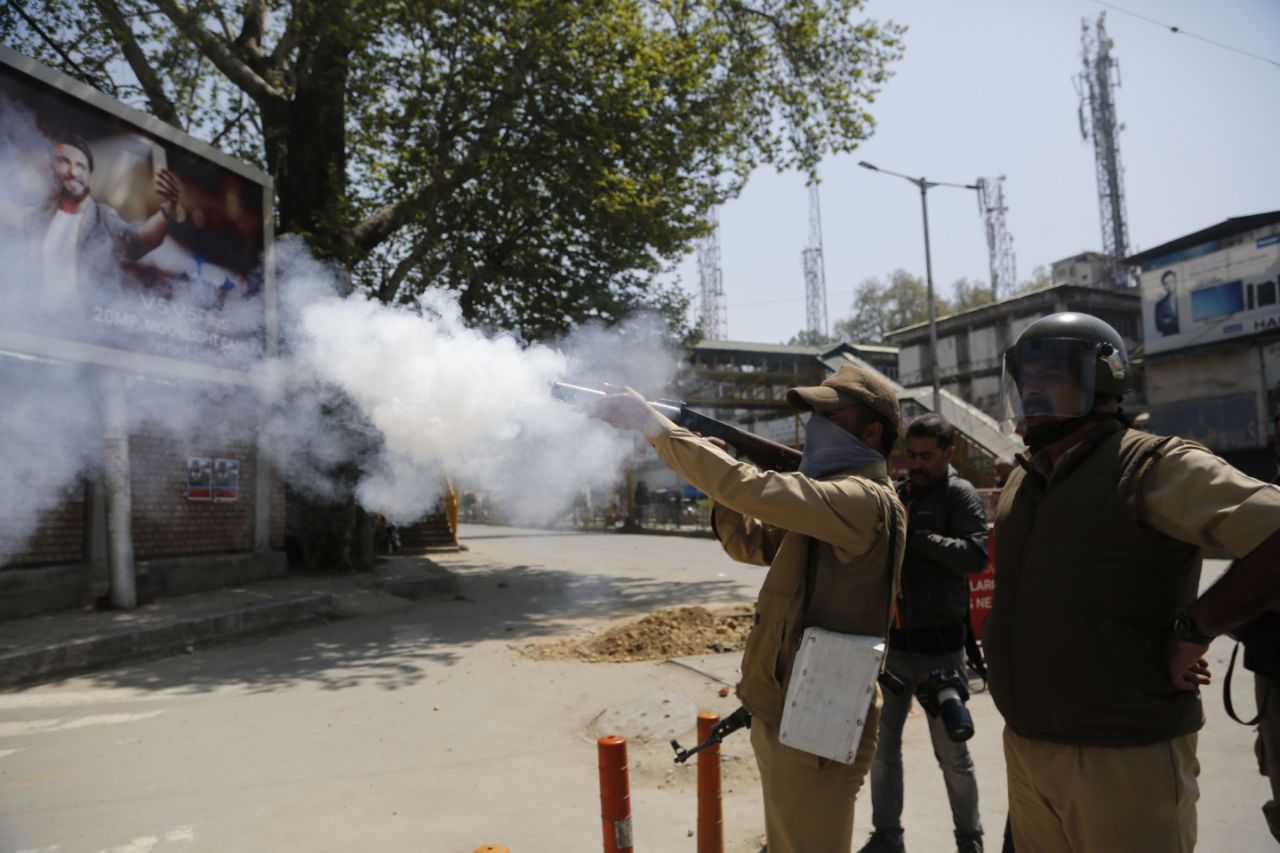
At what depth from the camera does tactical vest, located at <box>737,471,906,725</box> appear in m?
2.29

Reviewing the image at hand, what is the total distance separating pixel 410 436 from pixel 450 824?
11.8 ft

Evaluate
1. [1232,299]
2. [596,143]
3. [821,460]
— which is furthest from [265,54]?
[1232,299]

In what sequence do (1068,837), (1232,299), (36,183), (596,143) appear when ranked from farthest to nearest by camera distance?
(1232,299) → (596,143) → (36,183) → (1068,837)

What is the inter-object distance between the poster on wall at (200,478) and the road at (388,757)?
3054mm

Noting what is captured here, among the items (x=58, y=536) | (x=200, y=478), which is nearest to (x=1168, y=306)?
(x=200, y=478)

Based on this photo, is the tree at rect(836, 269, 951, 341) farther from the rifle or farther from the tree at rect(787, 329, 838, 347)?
the rifle

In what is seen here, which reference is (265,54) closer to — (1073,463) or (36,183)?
(36,183)

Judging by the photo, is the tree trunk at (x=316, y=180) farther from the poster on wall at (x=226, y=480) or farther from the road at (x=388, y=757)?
the road at (x=388, y=757)

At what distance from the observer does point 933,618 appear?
3.50m

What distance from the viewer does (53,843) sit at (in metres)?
3.71

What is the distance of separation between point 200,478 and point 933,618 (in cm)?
1005

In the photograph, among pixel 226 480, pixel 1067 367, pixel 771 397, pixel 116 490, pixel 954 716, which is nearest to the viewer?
pixel 1067 367

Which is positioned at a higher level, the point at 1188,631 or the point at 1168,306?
the point at 1168,306

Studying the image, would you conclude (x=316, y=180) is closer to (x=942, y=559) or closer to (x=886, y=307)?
(x=942, y=559)
